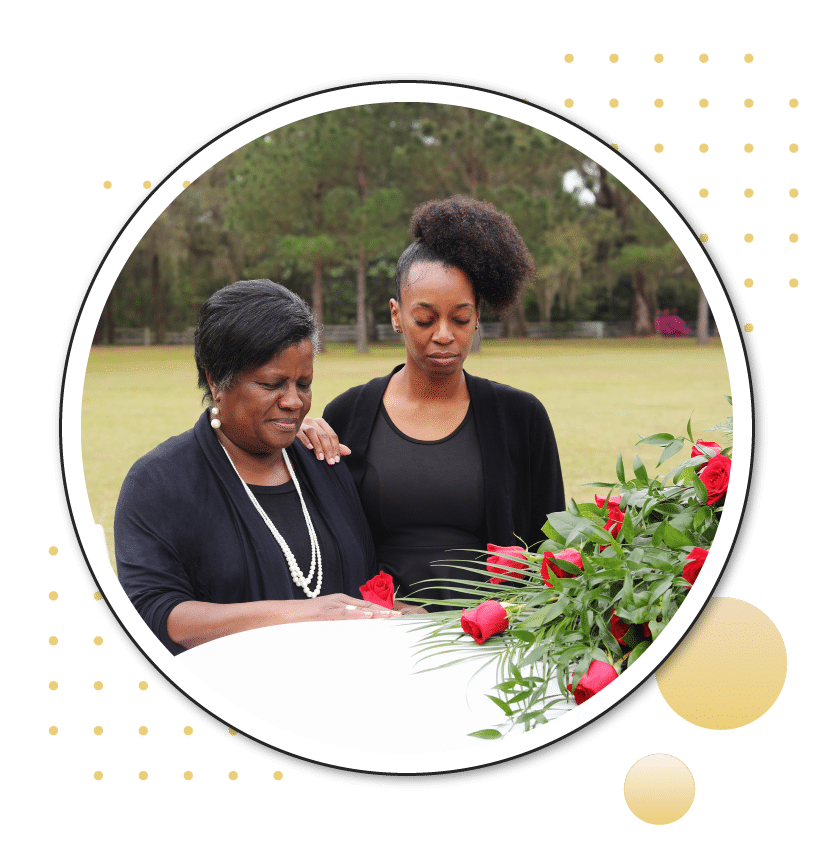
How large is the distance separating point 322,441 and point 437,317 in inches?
18.2

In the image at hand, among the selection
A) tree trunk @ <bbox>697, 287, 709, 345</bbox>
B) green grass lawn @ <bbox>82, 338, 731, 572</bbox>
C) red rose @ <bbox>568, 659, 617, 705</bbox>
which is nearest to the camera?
red rose @ <bbox>568, 659, 617, 705</bbox>

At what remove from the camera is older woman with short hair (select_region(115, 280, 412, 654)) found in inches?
77.5

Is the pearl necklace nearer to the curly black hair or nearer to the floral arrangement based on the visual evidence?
the floral arrangement

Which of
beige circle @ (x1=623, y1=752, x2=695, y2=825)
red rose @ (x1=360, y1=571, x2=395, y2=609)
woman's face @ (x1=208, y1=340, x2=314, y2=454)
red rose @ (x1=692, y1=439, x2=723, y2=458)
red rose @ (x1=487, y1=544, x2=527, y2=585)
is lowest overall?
beige circle @ (x1=623, y1=752, x2=695, y2=825)

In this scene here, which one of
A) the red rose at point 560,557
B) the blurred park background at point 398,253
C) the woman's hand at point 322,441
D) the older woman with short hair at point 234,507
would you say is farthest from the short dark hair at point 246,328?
the red rose at point 560,557

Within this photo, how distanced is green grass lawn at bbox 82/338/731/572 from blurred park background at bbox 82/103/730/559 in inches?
0.5

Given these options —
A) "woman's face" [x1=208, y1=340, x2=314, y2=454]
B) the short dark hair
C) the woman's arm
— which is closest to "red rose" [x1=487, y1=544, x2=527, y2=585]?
the woman's arm

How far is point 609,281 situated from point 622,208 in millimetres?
333

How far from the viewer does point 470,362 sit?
7.51 ft

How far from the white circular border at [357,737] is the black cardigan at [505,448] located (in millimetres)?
543

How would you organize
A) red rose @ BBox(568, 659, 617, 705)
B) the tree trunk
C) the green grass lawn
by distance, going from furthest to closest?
1. the tree trunk
2. the green grass lawn
3. red rose @ BBox(568, 659, 617, 705)

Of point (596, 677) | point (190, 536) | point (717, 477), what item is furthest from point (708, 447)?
point (190, 536)

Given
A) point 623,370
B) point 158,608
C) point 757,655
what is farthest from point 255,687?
point 623,370

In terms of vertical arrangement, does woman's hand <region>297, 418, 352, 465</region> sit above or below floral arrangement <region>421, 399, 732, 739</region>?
above
